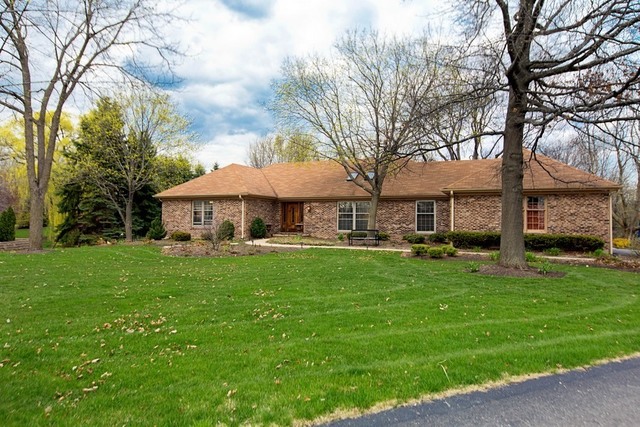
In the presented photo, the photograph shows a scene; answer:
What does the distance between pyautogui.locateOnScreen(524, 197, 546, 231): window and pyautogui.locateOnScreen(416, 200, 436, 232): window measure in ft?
13.9

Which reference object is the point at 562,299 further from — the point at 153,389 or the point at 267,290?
the point at 153,389

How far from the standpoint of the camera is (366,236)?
1816 cm

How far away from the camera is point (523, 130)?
400 inches

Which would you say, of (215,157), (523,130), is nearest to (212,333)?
(523,130)

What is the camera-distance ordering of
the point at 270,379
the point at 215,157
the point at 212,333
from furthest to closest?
the point at 215,157
the point at 212,333
the point at 270,379

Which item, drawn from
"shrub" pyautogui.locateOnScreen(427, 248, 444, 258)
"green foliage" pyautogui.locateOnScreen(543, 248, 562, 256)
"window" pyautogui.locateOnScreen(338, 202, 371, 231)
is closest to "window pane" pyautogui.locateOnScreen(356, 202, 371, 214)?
"window" pyautogui.locateOnScreen(338, 202, 371, 231)

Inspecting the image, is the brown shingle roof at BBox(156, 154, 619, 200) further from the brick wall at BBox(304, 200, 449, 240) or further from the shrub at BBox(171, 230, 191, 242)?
the shrub at BBox(171, 230, 191, 242)

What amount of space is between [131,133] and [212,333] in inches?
817

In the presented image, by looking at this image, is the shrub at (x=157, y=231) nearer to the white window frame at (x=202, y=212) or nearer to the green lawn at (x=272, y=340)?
the white window frame at (x=202, y=212)

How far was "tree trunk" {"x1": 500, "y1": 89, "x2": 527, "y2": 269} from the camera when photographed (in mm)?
9812

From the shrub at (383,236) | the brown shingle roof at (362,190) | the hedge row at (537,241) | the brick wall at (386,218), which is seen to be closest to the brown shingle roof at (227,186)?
the brown shingle roof at (362,190)

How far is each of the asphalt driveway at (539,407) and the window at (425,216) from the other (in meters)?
15.3

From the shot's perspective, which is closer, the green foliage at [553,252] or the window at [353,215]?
the green foliage at [553,252]

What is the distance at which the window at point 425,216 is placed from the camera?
18.7 meters
